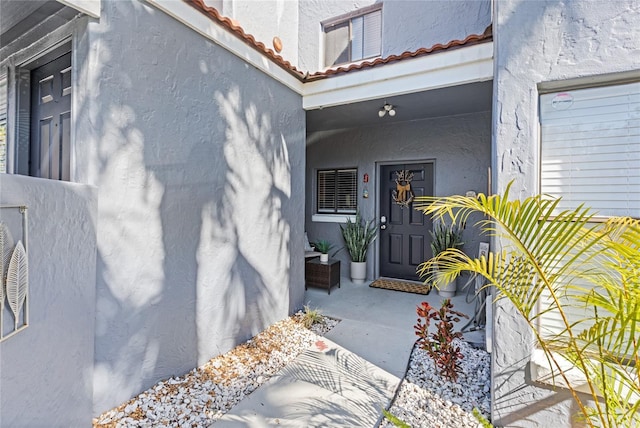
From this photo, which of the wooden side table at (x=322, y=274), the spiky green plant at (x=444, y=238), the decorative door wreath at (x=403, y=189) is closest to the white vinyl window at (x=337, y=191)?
the decorative door wreath at (x=403, y=189)

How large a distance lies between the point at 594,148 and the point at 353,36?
199 inches

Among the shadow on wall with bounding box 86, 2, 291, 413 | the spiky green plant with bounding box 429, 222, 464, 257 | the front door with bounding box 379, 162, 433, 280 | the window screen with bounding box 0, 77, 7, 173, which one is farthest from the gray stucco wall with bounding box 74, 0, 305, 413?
the spiky green plant with bounding box 429, 222, 464, 257

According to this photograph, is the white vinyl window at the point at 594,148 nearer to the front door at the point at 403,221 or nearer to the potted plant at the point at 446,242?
the potted plant at the point at 446,242

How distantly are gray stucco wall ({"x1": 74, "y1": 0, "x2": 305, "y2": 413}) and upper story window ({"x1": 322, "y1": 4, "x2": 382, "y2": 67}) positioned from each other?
285 cm

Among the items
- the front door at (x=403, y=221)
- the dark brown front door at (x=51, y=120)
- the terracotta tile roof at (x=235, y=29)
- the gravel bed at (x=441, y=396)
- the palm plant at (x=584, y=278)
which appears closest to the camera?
the palm plant at (x=584, y=278)

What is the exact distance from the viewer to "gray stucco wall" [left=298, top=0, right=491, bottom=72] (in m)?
5.08

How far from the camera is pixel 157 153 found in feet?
8.14

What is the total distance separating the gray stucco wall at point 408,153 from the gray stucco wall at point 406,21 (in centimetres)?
146

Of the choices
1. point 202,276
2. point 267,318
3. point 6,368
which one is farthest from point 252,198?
point 6,368

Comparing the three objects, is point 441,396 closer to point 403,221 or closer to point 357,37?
point 403,221

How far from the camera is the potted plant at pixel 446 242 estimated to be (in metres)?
5.09

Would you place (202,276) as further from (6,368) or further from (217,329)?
(6,368)

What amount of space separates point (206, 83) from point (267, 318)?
2798 mm

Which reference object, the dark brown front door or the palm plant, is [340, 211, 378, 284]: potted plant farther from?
the dark brown front door
